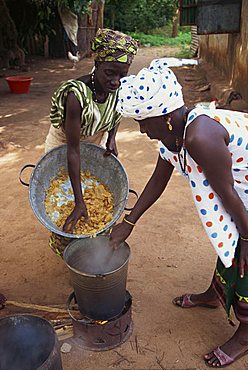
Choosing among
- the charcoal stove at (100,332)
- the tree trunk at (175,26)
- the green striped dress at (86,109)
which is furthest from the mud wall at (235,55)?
the tree trunk at (175,26)

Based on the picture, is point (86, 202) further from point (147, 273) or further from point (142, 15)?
point (142, 15)

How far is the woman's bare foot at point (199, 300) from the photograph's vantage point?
2.38 meters

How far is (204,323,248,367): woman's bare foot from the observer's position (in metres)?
2.03

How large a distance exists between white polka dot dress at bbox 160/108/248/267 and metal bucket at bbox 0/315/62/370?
0.79 metres

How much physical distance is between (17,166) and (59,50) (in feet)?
32.4

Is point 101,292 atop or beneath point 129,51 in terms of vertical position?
beneath

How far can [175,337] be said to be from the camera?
7.25ft

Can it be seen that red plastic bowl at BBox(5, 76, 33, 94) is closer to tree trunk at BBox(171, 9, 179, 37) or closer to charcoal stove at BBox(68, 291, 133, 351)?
charcoal stove at BBox(68, 291, 133, 351)

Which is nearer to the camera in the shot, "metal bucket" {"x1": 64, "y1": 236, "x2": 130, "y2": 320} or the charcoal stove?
"metal bucket" {"x1": 64, "y1": 236, "x2": 130, "y2": 320}

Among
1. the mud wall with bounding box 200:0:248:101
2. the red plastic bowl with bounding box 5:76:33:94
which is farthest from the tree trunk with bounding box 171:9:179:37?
the red plastic bowl with bounding box 5:76:33:94

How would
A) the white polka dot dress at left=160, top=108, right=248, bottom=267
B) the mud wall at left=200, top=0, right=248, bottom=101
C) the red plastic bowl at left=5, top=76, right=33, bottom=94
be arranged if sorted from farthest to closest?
1. the red plastic bowl at left=5, top=76, right=33, bottom=94
2. the mud wall at left=200, top=0, right=248, bottom=101
3. the white polka dot dress at left=160, top=108, right=248, bottom=267

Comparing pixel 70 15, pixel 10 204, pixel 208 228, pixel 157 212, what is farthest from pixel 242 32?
pixel 70 15

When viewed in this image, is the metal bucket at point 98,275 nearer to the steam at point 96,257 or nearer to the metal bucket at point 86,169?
the steam at point 96,257

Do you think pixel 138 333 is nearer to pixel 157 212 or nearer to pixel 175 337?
pixel 175 337
